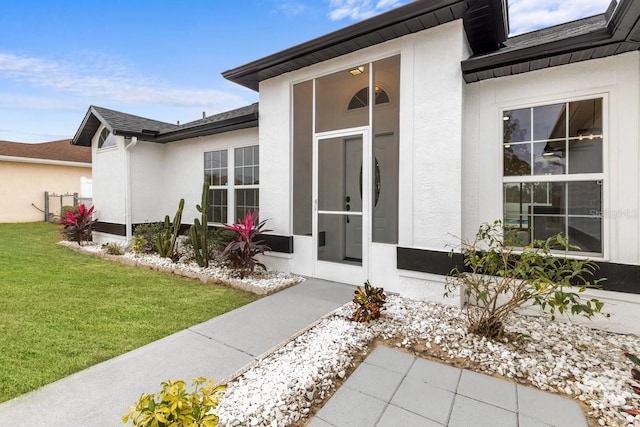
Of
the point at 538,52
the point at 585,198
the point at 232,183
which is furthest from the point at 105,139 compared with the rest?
the point at 585,198

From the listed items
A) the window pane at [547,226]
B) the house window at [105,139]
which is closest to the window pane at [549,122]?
the window pane at [547,226]

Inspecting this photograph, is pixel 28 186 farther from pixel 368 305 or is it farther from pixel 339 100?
pixel 368 305

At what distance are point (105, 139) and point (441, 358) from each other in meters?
11.0

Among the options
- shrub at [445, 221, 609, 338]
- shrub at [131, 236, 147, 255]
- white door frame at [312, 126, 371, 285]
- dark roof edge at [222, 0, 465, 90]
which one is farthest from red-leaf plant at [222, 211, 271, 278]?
shrub at [131, 236, 147, 255]

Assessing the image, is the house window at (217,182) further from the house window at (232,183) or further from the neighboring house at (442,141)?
the neighboring house at (442,141)

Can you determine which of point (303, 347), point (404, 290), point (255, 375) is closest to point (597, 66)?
point (404, 290)

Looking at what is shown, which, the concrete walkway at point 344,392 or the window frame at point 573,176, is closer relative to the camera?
the concrete walkway at point 344,392

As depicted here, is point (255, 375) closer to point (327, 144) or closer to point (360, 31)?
point (327, 144)

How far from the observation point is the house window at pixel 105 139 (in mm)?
9265

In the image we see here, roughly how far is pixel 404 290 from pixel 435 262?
65cm

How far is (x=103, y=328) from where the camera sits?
3488mm

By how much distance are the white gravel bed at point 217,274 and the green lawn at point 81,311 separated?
0.63ft

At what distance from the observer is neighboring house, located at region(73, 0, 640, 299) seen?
11.5 feet

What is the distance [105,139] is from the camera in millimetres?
9539
